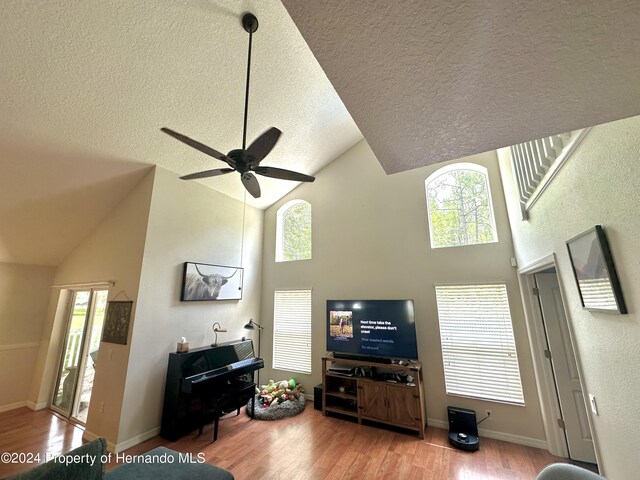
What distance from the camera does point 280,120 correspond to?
3.77 metres

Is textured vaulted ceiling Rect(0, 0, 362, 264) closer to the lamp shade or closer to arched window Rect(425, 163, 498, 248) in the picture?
arched window Rect(425, 163, 498, 248)

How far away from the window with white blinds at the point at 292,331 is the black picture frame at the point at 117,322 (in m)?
2.42

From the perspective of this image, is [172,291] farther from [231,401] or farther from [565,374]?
[565,374]

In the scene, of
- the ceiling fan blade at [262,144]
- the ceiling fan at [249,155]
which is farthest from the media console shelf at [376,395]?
the ceiling fan blade at [262,144]

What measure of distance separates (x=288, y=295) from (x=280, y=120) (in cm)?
311

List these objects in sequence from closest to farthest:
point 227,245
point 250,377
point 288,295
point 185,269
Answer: point 185,269 → point 250,377 → point 227,245 → point 288,295

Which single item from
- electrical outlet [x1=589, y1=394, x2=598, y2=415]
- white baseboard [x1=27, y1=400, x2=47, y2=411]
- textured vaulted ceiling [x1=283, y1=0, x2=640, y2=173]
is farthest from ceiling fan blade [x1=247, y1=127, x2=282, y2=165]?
white baseboard [x1=27, y1=400, x2=47, y2=411]

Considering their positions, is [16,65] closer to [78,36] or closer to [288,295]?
[78,36]

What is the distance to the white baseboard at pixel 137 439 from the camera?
9.98ft

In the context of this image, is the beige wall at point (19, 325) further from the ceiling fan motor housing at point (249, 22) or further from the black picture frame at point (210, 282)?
the ceiling fan motor housing at point (249, 22)

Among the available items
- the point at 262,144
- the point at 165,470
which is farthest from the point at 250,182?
the point at 165,470

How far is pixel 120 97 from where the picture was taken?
2752 millimetres

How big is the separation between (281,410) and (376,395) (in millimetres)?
1481

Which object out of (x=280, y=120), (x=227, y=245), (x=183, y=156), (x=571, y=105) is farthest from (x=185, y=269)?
(x=571, y=105)
